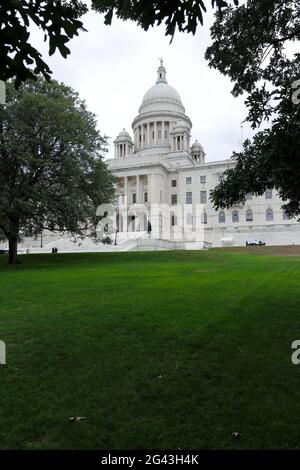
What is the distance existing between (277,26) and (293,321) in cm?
698

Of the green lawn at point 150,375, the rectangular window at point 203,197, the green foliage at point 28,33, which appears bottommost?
the green lawn at point 150,375

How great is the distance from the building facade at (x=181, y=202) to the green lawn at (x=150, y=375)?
6568cm

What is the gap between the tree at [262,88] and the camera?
7363 mm

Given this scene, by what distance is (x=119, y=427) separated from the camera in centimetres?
409

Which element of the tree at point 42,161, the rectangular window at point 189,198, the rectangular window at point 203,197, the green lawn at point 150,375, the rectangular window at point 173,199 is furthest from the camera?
the rectangular window at point 173,199

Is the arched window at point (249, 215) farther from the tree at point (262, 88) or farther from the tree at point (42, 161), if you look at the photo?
the tree at point (262, 88)

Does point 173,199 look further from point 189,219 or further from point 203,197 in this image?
point 203,197

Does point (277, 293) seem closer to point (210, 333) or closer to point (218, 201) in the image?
point (218, 201)

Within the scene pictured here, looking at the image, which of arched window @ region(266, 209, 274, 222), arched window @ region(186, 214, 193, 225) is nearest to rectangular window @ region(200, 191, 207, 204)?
arched window @ region(186, 214, 193, 225)

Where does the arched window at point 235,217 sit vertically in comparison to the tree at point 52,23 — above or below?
above

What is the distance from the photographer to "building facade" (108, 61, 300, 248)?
78125mm

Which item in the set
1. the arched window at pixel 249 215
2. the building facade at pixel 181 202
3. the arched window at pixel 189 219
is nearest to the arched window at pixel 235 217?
the building facade at pixel 181 202

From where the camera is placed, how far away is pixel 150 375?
5.55m

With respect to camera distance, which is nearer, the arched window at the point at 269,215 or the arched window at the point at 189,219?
the arched window at the point at 269,215
